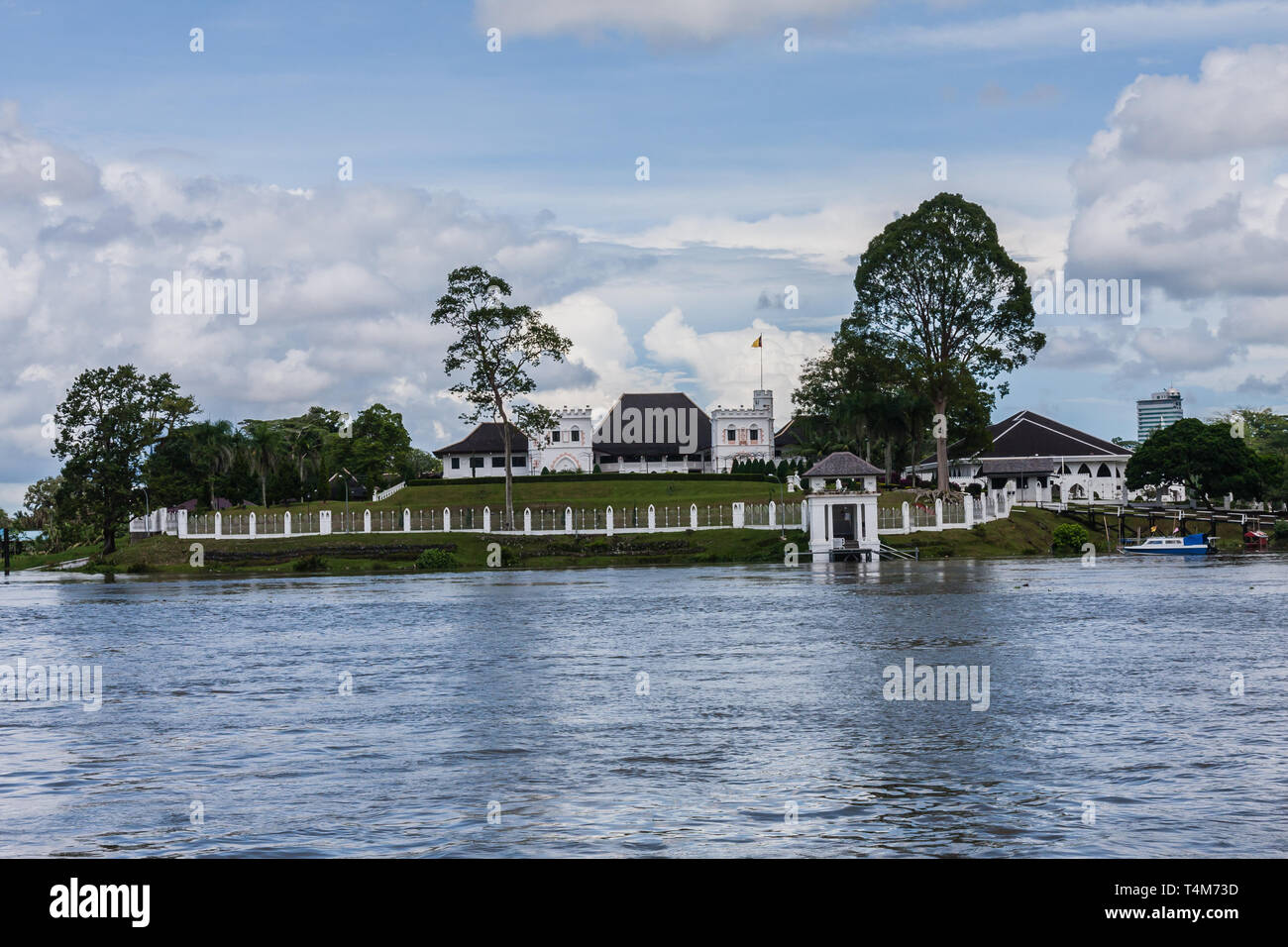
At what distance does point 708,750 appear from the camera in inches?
595

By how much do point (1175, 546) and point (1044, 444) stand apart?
116 feet

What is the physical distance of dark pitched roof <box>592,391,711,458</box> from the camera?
395 feet

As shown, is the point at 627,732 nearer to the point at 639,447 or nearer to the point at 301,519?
the point at 301,519

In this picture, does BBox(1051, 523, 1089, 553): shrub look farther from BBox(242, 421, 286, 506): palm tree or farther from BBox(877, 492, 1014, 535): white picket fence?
BBox(242, 421, 286, 506): palm tree

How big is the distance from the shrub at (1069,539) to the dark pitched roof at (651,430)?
166 feet

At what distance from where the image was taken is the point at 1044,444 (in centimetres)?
10744

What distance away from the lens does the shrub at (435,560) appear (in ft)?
225

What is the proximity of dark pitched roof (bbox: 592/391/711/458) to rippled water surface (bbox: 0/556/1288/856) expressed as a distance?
85220 mm

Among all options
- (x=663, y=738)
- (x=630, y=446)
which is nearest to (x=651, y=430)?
(x=630, y=446)

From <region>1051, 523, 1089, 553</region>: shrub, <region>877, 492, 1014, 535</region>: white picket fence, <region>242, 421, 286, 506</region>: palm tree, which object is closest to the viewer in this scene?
<region>877, 492, 1014, 535</region>: white picket fence

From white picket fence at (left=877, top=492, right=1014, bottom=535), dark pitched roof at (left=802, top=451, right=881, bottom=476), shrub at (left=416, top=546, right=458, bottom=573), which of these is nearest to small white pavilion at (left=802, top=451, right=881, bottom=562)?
dark pitched roof at (left=802, top=451, right=881, bottom=476)

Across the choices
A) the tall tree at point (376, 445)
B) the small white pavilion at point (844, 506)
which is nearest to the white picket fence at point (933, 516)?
the small white pavilion at point (844, 506)

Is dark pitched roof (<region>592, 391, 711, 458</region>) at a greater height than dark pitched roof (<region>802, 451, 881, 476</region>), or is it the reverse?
dark pitched roof (<region>592, 391, 711, 458</region>)
